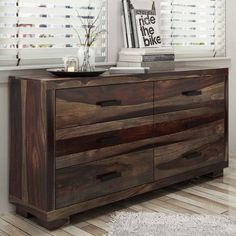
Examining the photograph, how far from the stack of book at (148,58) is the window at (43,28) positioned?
157 mm

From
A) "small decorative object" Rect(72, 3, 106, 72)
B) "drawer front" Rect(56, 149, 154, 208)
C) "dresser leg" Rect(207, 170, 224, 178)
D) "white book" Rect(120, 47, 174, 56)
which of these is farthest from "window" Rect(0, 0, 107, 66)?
"dresser leg" Rect(207, 170, 224, 178)

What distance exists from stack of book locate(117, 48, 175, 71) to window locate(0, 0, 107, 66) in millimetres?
157

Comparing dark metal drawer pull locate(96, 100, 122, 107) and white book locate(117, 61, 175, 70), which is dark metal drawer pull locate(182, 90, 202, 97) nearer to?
white book locate(117, 61, 175, 70)

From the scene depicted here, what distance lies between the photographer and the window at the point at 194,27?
342 cm

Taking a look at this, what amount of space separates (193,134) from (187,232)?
33.6 inches

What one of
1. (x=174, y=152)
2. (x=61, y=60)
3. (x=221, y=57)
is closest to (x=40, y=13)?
(x=61, y=60)

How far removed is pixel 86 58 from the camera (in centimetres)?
268

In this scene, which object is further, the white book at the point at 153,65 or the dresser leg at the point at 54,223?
the white book at the point at 153,65

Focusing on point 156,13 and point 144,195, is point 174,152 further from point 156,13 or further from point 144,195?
→ point 156,13

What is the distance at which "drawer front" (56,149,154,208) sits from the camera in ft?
7.86

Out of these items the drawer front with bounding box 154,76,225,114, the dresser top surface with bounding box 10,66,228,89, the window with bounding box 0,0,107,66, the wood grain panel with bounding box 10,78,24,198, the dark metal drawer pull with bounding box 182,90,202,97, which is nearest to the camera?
the dresser top surface with bounding box 10,66,228,89

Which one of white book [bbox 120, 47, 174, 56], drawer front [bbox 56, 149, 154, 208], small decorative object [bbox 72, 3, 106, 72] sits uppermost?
small decorative object [bbox 72, 3, 106, 72]

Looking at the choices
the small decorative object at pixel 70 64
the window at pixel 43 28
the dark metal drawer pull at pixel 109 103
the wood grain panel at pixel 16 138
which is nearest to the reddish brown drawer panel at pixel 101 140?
the dark metal drawer pull at pixel 109 103

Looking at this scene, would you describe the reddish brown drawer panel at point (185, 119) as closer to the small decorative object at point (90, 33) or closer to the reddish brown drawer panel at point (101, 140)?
the reddish brown drawer panel at point (101, 140)
